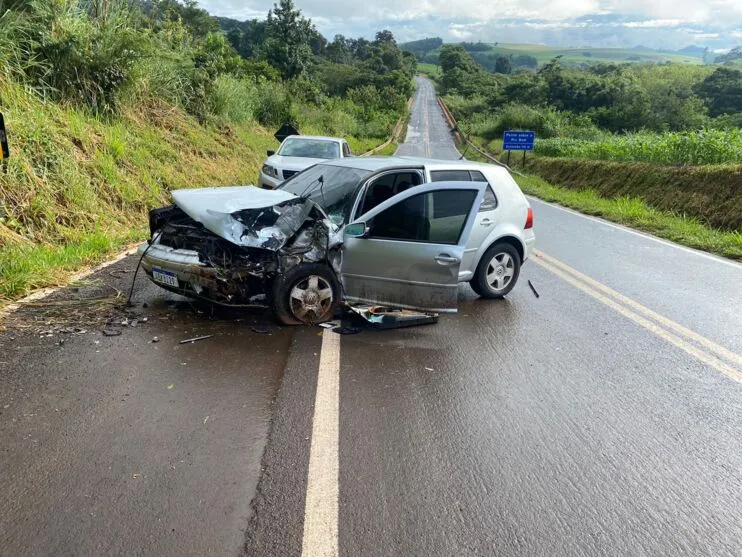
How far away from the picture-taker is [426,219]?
5.99 metres

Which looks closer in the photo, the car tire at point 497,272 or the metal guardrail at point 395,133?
the car tire at point 497,272

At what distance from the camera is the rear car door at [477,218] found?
6965 millimetres

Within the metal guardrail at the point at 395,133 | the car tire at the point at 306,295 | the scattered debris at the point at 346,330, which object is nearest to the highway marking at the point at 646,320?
the scattered debris at the point at 346,330

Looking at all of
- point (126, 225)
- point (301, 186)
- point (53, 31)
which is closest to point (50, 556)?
point (301, 186)

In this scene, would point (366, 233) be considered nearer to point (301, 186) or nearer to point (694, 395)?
point (301, 186)

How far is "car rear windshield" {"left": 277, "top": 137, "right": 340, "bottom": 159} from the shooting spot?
14.7 m

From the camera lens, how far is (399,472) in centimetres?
333

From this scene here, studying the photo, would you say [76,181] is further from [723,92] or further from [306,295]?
[723,92]

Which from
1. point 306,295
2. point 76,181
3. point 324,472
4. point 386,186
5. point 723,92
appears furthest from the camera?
point 723,92

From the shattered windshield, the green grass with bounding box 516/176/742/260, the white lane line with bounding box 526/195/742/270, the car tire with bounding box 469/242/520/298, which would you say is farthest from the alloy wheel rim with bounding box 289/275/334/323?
the green grass with bounding box 516/176/742/260

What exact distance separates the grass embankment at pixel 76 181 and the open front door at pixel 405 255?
137 inches

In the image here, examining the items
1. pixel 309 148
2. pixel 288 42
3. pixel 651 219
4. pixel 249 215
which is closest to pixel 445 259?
pixel 249 215

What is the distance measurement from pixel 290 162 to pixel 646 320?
9.38 meters

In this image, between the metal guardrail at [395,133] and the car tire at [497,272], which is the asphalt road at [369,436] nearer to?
the car tire at [497,272]
